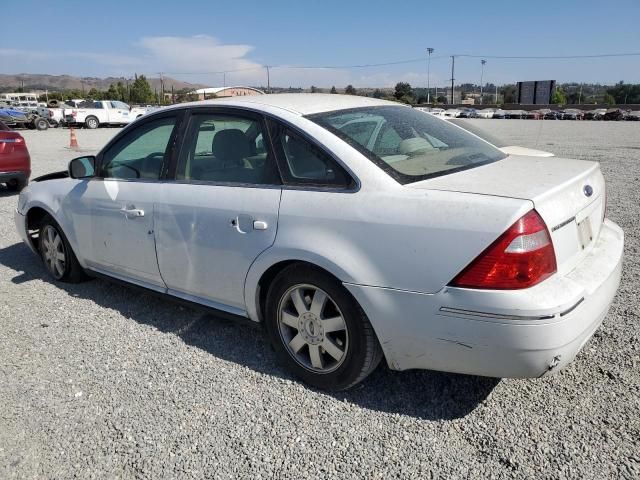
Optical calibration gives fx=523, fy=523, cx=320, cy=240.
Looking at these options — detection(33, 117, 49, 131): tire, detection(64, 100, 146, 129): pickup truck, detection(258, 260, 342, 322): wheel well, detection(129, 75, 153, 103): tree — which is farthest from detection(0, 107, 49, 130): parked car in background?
detection(129, 75, 153, 103): tree

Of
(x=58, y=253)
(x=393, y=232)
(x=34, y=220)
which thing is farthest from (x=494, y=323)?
(x=34, y=220)

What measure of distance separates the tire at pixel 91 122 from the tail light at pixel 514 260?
33396 millimetres

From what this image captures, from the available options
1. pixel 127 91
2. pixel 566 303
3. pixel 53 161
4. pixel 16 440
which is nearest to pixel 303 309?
pixel 566 303

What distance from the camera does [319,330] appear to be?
9.34ft

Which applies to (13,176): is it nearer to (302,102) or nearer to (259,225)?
(302,102)

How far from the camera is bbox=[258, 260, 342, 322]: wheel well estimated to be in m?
2.78

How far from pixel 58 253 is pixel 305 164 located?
113 inches

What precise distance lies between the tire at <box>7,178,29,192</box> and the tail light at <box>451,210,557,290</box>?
899cm

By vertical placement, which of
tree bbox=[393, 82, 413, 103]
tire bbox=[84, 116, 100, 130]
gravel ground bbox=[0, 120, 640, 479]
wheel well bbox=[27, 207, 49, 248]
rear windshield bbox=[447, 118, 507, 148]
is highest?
tree bbox=[393, 82, 413, 103]

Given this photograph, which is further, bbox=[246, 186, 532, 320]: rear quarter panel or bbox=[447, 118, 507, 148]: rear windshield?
bbox=[447, 118, 507, 148]: rear windshield

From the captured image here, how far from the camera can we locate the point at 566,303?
2254mm

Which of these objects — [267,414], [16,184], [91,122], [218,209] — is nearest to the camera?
[267,414]

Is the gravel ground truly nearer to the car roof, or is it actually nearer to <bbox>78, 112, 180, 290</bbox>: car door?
<bbox>78, 112, 180, 290</bbox>: car door

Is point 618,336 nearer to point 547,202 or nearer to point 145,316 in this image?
point 547,202
